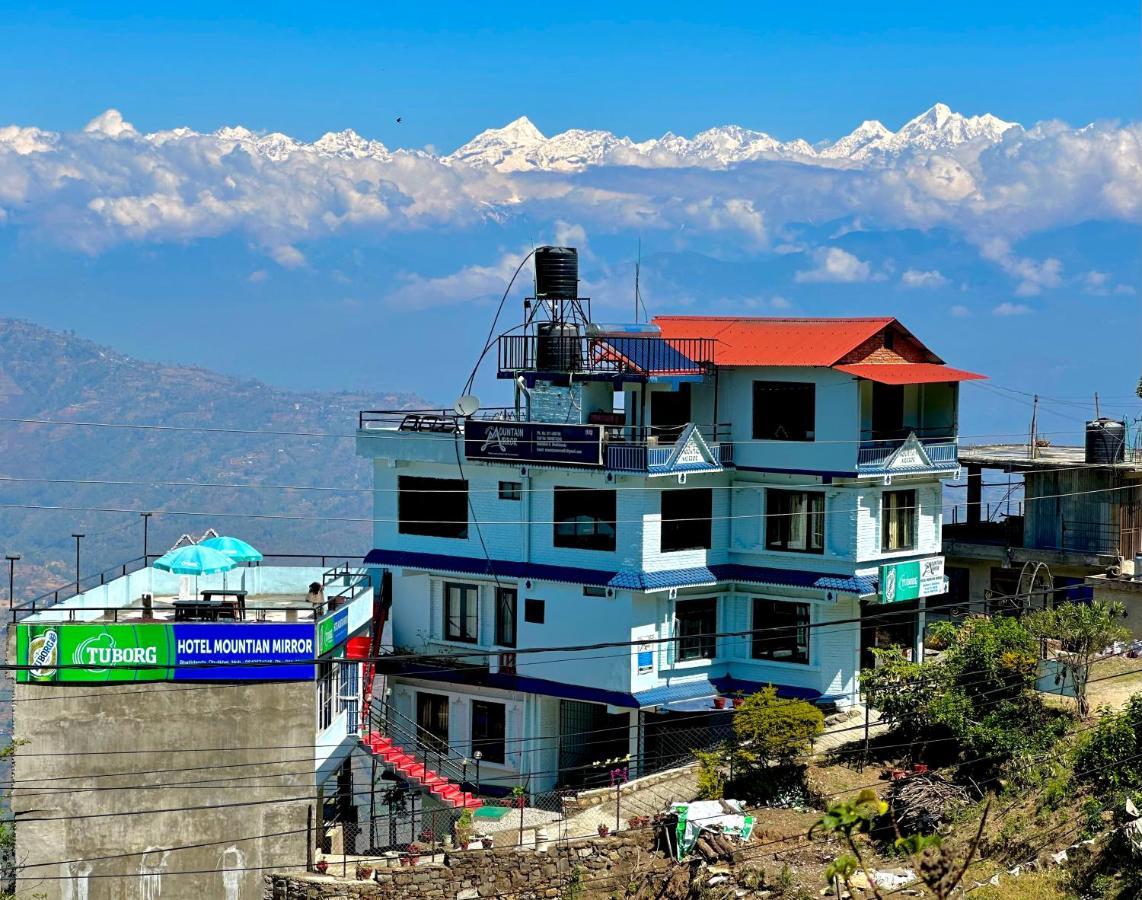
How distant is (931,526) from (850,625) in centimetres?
552

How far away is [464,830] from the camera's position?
171 ft

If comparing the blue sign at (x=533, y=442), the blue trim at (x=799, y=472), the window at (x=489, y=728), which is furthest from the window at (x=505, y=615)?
the blue trim at (x=799, y=472)

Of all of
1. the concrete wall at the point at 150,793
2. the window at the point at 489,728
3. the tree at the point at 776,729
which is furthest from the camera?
the window at the point at 489,728

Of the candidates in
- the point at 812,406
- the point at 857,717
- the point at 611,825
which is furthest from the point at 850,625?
the point at 611,825

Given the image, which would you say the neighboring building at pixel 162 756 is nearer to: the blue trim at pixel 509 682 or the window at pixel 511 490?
the blue trim at pixel 509 682

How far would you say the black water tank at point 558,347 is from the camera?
6209 cm

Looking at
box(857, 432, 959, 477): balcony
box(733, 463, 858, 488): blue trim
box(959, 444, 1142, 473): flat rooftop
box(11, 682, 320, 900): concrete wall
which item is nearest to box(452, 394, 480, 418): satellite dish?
box(733, 463, 858, 488): blue trim

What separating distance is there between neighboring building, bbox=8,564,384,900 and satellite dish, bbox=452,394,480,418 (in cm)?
1456

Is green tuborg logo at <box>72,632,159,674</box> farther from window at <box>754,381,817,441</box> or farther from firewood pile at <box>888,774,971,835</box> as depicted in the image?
window at <box>754,381,817,441</box>

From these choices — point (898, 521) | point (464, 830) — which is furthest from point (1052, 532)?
point (464, 830)

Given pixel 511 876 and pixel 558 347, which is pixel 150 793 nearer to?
pixel 511 876

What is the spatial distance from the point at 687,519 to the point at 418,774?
12.5 meters

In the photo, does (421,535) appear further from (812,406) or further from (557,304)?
(812,406)

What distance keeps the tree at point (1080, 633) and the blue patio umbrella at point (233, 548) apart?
79.3 feet
